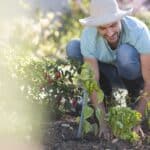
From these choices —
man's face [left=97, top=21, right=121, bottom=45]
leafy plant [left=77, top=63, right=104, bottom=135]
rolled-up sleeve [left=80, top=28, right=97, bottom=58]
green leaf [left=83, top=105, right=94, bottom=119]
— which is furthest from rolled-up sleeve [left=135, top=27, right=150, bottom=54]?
green leaf [left=83, top=105, right=94, bottom=119]

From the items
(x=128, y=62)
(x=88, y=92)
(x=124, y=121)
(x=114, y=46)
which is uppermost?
(x=114, y=46)

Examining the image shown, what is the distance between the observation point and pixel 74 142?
13.7 ft

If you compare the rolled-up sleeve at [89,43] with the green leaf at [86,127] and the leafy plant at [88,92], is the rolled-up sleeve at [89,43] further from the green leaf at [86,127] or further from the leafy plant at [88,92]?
the green leaf at [86,127]

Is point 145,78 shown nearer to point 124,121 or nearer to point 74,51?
point 124,121

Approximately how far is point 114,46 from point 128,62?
0.14m

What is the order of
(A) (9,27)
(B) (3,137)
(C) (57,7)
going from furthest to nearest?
(C) (57,7) < (A) (9,27) < (B) (3,137)

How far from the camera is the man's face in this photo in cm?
416

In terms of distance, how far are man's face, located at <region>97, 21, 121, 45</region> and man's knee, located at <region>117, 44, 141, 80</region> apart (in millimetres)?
108

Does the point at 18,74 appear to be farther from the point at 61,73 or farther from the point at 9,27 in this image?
the point at 9,27

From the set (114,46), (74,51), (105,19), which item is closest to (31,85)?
(74,51)

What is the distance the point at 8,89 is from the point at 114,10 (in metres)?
0.85

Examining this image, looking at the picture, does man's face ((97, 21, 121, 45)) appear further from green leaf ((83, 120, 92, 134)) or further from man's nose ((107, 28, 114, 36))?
Answer: green leaf ((83, 120, 92, 134))

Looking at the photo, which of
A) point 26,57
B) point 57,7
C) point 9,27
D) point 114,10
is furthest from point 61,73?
point 57,7

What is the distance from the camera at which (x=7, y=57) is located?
14.7 feet
